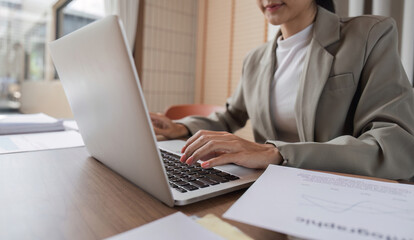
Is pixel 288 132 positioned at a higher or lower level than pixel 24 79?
lower

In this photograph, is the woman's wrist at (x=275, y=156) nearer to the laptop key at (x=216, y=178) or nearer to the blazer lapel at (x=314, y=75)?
the laptop key at (x=216, y=178)

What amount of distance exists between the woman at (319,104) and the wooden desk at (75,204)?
144 mm

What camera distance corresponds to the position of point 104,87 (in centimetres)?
43

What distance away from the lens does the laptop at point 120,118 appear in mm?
353

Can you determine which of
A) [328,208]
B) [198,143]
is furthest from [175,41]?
[328,208]

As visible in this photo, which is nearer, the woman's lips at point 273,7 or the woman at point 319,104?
the woman at point 319,104

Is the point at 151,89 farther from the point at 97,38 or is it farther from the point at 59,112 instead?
the point at 97,38

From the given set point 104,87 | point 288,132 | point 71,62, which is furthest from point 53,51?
point 288,132

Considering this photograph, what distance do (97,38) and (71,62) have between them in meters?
0.17

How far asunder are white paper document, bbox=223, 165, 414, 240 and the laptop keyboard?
0.08 m

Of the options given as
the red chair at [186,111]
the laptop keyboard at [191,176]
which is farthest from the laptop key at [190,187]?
the red chair at [186,111]

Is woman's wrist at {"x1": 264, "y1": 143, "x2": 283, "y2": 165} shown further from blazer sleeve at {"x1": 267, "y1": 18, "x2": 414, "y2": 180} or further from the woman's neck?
the woman's neck

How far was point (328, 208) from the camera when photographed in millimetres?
332

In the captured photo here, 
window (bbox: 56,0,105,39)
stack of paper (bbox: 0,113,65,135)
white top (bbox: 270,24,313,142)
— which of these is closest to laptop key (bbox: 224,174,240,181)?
white top (bbox: 270,24,313,142)
